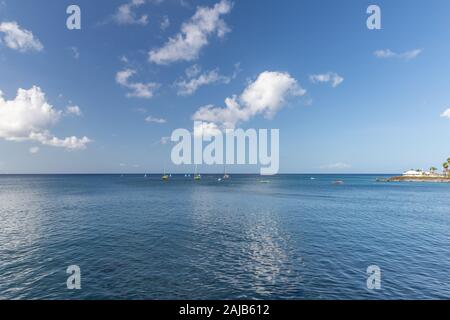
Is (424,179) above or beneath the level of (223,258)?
beneath

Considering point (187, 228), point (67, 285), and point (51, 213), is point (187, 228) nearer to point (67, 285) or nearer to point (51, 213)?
point (67, 285)

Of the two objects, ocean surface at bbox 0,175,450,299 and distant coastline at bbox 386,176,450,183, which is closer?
ocean surface at bbox 0,175,450,299

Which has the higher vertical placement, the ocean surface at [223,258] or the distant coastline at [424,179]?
the ocean surface at [223,258]

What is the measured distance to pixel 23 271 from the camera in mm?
19797

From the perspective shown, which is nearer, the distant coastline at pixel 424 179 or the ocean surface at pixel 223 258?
the ocean surface at pixel 223 258

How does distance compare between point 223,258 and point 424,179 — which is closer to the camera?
point 223,258

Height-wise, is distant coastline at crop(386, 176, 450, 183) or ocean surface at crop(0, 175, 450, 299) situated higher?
ocean surface at crop(0, 175, 450, 299)
